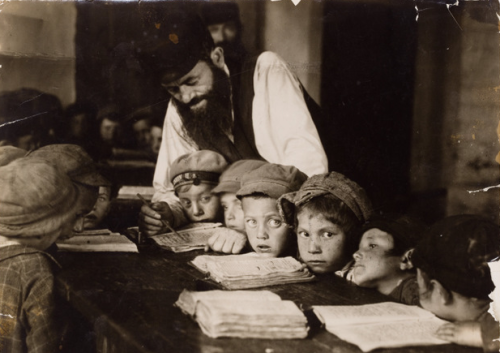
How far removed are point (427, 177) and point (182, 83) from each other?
158cm

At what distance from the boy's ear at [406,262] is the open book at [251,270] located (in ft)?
1.55

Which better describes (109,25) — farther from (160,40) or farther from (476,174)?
(476,174)

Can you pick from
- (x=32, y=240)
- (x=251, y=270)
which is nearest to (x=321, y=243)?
(x=251, y=270)

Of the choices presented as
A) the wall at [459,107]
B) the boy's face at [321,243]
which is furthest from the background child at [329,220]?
the wall at [459,107]

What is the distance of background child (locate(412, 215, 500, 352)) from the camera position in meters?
2.50

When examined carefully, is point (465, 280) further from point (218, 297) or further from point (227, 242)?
point (227, 242)

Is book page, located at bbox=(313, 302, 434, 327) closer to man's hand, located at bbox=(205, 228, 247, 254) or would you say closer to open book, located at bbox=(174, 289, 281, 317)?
open book, located at bbox=(174, 289, 281, 317)

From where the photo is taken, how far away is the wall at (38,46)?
3.30 meters

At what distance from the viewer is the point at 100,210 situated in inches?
134

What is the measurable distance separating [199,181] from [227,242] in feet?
1.42

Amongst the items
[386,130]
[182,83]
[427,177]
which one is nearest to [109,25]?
[182,83]

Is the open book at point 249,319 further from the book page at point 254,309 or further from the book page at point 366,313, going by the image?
the book page at point 366,313

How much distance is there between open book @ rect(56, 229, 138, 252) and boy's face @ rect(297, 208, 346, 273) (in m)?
1.06

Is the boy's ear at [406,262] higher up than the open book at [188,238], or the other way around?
the boy's ear at [406,262]
